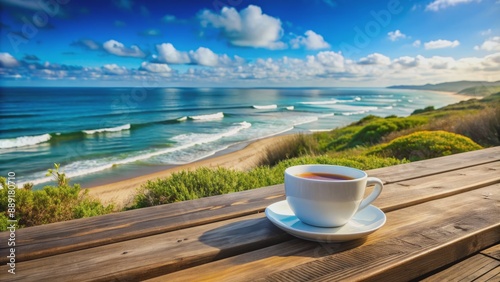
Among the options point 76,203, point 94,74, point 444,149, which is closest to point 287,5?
point 444,149

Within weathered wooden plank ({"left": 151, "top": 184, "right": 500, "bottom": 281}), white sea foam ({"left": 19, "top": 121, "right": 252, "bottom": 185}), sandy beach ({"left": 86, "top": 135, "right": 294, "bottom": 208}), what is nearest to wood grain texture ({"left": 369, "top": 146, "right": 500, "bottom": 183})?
weathered wooden plank ({"left": 151, "top": 184, "right": 500, "bottom": 281})

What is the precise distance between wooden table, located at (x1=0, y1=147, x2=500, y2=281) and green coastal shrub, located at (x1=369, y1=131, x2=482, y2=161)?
4398 mm

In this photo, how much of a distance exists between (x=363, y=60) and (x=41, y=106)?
35.0 meters

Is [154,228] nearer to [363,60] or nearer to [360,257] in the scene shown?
[360,257]

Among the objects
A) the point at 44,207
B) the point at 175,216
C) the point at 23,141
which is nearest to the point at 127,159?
the point at 23,141

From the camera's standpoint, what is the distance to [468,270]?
2.81 ft

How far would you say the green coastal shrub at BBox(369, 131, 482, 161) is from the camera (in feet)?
16.7

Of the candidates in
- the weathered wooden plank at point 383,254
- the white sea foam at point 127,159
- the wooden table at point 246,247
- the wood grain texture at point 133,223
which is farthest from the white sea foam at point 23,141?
the weathered wooden plank at point 383,254

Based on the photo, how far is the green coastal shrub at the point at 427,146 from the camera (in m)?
5.08

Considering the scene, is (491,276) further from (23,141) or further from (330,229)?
(23,141)

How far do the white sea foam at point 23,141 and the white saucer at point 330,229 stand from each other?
2007 cm

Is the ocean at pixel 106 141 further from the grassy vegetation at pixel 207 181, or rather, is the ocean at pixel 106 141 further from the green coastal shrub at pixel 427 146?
the green coastal shrub at pixel 427 146

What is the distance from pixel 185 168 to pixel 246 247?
9892 millimetres

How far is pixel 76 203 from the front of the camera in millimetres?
3652
